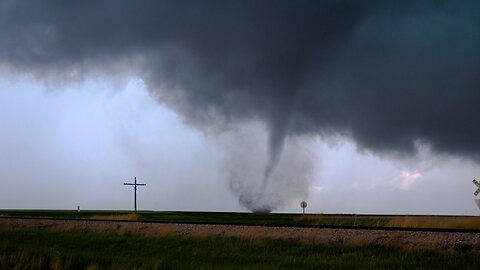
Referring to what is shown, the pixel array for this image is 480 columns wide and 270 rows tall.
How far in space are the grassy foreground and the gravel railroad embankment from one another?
43.3 inches

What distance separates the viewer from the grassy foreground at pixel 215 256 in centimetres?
1531

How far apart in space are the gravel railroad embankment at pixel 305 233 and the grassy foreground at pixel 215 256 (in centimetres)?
110

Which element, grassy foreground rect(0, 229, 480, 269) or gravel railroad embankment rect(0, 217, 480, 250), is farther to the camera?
gravel railroad embankment rect(0, 217, 480, 250)

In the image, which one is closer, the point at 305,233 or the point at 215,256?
the point at 215,256

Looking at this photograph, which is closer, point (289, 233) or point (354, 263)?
point (354, 263)

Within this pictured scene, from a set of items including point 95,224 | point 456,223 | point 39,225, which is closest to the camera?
point 456,223

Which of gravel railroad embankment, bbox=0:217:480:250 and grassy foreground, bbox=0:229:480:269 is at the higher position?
gravel railroad embankment, bbox=0:217:480:250

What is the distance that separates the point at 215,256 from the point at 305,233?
600 cm

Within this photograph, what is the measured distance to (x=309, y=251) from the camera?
1888cm

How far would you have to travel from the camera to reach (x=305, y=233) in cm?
2208

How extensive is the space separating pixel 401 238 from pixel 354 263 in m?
5.38

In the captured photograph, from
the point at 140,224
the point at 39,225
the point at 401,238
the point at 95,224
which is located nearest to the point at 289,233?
the point at 401,238

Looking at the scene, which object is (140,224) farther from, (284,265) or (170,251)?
(284,265)

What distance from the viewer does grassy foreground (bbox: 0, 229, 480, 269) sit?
15312 millimetres
